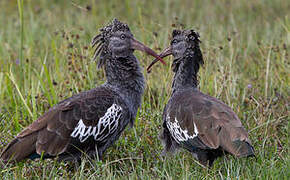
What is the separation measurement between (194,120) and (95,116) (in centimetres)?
101

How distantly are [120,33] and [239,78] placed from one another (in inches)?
92.2

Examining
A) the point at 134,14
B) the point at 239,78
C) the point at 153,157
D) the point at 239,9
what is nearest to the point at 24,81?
the point at 153,157

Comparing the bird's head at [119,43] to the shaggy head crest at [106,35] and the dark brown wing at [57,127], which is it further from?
the dark brown wing at [57,127]

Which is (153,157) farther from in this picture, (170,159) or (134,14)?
(134,14)

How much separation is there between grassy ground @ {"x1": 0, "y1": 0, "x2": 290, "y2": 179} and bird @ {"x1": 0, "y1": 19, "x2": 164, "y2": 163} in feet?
0.61

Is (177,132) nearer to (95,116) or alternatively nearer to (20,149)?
(95,116)

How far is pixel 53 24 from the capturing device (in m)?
10.2

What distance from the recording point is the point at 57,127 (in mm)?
5055

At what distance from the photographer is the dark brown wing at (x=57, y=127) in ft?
16.3

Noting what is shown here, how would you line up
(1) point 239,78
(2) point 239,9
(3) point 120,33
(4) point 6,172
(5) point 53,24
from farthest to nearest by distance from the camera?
(2) point 239,9 → (5) point 53,24 → (1) point 239,78 → (3) point 120,33 → (4) point 6,172

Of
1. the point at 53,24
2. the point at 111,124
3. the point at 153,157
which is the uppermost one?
the point at 53,24

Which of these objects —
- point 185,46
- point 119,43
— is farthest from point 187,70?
point 119,43

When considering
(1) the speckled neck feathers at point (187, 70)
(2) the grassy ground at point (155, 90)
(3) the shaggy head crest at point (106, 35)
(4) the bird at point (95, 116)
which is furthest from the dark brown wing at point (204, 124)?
(3) the shaggy head crest at point (106, 35)

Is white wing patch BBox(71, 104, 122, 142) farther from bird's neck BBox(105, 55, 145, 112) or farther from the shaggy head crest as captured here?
the shaggy head crest
